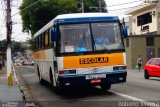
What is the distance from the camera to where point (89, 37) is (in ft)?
55.5

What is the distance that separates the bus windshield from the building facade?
3395 cm

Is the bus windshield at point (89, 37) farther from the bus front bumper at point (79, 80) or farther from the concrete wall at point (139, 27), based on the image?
the concrete wall at point (139, 27)

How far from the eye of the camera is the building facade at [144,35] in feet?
168

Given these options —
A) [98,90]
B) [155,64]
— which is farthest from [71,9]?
[98,90]

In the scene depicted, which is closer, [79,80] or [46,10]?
[79,80]

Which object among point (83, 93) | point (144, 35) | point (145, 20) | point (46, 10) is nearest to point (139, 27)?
point (145, 20)

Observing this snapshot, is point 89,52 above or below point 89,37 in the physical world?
below

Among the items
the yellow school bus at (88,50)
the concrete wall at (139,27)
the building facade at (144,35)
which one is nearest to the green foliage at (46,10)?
the building facade at (144,35)

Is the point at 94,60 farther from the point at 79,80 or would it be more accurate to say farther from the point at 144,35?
the point at 144,35

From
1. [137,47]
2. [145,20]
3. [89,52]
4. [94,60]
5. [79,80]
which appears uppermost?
[145,20]

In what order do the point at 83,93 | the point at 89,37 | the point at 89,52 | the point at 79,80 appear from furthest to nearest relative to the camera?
the point at 83,93, the point at 89,37, the point at 89,52, the point at 79,80

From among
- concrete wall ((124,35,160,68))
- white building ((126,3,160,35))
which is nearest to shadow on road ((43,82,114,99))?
concrete wall ((124,35,160,68))

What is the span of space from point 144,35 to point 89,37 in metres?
Result: 34.9

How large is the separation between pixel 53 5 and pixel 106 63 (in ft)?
172
